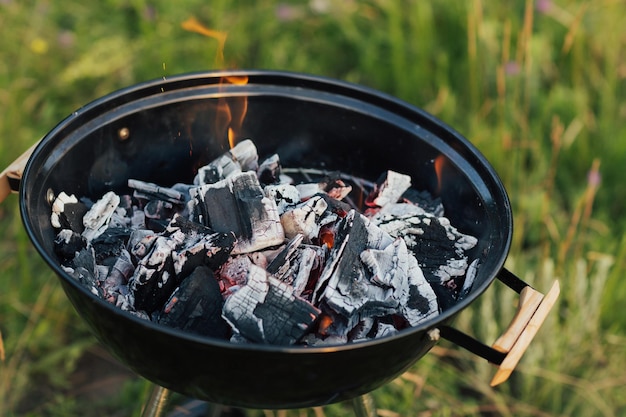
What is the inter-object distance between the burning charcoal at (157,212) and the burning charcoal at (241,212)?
9 centimetres

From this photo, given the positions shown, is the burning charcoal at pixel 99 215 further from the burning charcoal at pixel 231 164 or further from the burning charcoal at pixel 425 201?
the burning charcoal at pixel 425 201

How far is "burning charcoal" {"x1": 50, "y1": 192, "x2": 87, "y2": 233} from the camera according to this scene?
4.90ft

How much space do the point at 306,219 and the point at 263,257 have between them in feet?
0.44

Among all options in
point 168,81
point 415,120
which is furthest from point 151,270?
point 415,120

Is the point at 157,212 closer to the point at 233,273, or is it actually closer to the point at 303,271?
the point at 233,273

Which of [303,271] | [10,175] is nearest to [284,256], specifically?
[303,271]

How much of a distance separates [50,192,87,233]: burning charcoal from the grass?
2.51ft

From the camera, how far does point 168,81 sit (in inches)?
66.0

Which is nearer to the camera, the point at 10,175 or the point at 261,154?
the point at 10,175

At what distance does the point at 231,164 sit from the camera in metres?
1.69

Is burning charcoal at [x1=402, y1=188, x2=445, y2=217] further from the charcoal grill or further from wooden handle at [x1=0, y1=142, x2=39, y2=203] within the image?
wooden handle at [x1=0, y1=142, x2=39, y2=203]

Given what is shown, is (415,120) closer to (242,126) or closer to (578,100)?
(242,126)

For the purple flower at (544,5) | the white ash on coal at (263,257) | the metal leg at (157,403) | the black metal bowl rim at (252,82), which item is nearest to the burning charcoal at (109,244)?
the white ash on coal at (263,257)

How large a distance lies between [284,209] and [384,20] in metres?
2.09
